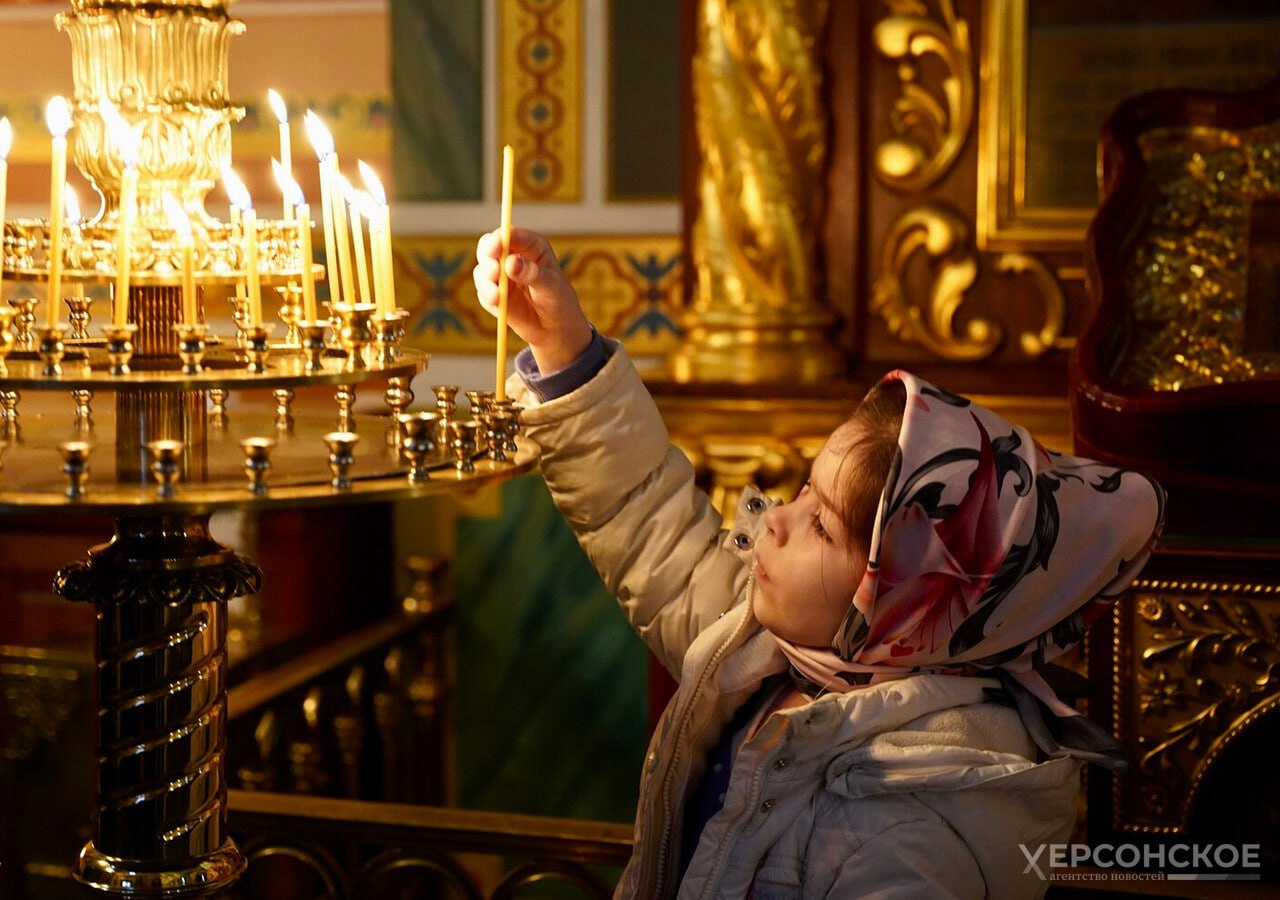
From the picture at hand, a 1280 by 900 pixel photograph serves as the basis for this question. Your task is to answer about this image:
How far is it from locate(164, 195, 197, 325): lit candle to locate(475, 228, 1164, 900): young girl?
0.68 ft

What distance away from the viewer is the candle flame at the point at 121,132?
2.76ft

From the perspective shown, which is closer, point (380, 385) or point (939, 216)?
point (939, 216)

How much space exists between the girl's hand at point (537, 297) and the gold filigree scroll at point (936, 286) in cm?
115

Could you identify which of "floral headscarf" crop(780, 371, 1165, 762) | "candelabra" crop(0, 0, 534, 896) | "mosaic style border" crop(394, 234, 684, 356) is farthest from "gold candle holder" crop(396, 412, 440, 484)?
"mosaic style border" crop(394, 234, 684, 356)

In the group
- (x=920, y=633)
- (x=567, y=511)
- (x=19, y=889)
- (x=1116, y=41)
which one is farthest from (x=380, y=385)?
(x=920, y=633)

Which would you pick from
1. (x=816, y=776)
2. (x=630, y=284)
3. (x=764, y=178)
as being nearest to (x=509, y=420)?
(x=816, y=776)

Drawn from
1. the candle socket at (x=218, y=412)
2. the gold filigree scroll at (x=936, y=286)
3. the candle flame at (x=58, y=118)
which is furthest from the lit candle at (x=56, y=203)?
the gold filigree scroll at (x=936, y=286)

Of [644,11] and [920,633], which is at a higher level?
[644,11]

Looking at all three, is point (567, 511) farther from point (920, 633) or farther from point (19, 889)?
point (19, 889)

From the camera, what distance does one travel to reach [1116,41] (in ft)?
7.06

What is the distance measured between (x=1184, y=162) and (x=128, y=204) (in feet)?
4.17

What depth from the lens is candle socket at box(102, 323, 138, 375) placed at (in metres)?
0.81

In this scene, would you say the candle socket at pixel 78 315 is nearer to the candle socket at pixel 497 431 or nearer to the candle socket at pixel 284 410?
the candle socket at pixel 284 410

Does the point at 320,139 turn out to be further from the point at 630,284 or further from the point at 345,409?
the point at 630,284
